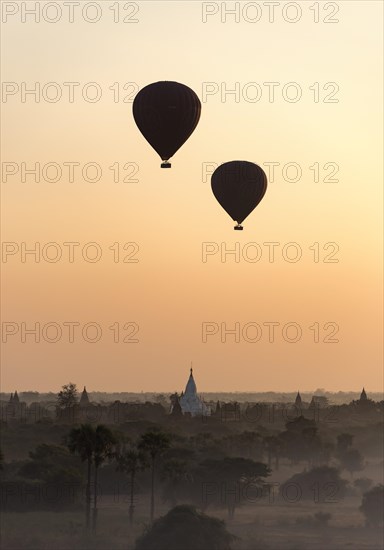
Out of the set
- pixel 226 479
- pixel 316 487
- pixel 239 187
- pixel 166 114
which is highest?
pixel 166 114

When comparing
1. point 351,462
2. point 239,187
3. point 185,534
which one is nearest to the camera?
point 239,187

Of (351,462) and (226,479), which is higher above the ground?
(351,462)

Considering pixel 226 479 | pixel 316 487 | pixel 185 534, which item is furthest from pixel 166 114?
pixel 316 487

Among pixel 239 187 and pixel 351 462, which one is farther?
pixel 351 462

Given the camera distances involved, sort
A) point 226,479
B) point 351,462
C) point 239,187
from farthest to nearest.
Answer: point 351,462
point 226,479
point 239,187

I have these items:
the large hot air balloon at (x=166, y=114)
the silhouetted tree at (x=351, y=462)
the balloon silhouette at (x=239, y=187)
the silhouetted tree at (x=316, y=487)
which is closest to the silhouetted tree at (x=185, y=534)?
the balloon silhouette at (x=239, y=187)

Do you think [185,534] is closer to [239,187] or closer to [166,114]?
[239,187]

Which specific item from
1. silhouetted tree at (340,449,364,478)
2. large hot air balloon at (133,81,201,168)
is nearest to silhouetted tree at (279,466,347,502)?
silhouetted tree at (340,449,364,478)
